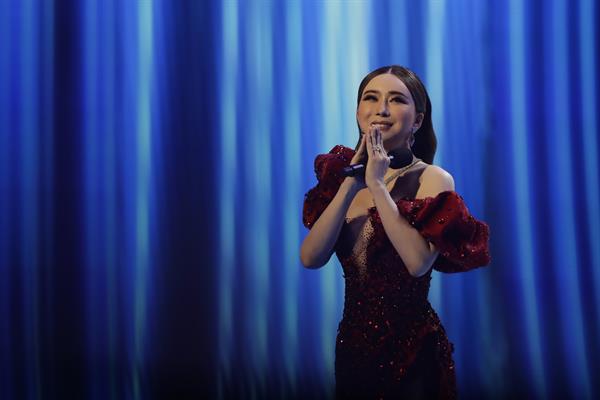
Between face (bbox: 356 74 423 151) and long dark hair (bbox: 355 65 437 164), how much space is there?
0.05 ft

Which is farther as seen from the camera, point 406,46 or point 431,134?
point 406,46

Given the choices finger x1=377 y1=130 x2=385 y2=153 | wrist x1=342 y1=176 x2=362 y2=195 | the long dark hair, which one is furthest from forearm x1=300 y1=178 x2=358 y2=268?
the long dark hair

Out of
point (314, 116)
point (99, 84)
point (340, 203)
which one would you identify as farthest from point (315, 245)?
point (99, 84)

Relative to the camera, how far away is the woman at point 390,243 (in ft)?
5.49

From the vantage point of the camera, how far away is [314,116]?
319 cm

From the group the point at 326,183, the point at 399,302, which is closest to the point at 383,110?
the point at 326,183

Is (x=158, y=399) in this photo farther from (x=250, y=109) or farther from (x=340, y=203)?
(x=340, y=203)

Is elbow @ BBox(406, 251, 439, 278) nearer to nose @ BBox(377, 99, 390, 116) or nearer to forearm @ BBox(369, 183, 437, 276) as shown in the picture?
forearm @ BBox(369, 183, 437, 276)

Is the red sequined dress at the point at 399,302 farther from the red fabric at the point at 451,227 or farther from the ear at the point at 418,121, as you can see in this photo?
the ear at the point at 418,121

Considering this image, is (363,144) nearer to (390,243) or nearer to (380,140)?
(380,140)

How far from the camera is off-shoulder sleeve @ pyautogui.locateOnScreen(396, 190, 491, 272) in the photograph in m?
1.65

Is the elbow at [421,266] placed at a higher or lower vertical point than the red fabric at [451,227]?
lower

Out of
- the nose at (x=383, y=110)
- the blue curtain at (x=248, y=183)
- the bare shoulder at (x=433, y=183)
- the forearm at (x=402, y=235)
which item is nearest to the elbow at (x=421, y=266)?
the forearm at (x=402, y=235)

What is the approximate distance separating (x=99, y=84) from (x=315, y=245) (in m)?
1.92
